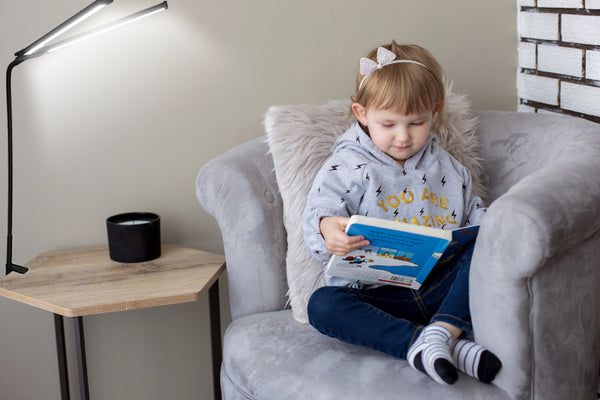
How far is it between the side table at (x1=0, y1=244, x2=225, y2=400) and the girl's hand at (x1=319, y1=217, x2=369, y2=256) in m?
0.33

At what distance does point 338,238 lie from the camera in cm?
122

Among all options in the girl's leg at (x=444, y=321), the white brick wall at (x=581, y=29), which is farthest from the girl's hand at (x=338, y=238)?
the white brick wall at (x=581, y=29)

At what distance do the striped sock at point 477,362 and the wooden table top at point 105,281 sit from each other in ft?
1.87

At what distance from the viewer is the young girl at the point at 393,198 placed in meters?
1.26

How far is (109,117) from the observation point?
1.69 metres

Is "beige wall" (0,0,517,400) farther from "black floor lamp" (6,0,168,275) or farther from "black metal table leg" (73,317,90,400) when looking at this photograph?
"black metal table leg" (73,317,90,400)

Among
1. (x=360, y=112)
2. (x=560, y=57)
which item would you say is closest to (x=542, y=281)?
(x=360, y=112)

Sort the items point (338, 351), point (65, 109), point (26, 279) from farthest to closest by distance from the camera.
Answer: point (65, 109)
point (26, 279)
point (338, 351)

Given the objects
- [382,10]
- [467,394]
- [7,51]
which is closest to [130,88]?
[7,51]

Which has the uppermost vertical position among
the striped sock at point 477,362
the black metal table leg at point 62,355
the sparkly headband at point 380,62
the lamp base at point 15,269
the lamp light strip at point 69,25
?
the lamp light strip at point 69,25

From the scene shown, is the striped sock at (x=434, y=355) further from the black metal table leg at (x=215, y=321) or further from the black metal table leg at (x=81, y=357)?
the black metal table leg at (x=81, y=357)

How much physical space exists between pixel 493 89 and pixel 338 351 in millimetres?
1049

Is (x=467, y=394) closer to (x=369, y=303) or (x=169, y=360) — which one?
(x=369, y=303)

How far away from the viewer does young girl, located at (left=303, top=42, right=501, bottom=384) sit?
1256 mm
